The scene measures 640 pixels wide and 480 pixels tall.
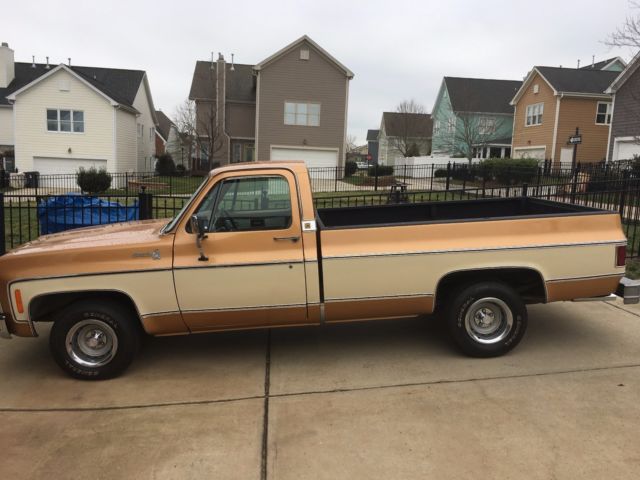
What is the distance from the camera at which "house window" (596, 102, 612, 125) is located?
34625 mm

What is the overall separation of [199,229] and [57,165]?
31.0 m

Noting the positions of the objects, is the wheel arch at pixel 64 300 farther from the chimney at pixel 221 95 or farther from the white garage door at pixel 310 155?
the chimney at pixel 221 95

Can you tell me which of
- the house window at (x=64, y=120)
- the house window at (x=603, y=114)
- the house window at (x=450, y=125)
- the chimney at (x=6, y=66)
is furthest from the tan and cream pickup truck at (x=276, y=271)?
the house window at (x=450, y=125)

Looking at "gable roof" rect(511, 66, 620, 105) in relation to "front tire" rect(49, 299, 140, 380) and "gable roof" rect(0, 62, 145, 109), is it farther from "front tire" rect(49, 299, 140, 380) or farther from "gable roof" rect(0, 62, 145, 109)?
"front tire" rect(49, 299, 140, 380)

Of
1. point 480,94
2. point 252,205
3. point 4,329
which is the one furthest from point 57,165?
point 480,94

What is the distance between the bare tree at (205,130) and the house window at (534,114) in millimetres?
21701

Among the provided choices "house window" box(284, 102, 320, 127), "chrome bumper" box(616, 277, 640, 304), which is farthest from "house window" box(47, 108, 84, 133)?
"chrome bumper" box(616, 277, 640, 304)

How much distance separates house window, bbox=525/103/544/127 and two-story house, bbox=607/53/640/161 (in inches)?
367

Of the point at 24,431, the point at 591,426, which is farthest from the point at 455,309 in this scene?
the point at 24,431

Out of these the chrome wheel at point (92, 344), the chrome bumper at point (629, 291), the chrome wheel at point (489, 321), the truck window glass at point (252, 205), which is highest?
the truck window glass at point (252, 205)

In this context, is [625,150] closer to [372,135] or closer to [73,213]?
[73,213]

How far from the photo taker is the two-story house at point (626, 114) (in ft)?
84.7

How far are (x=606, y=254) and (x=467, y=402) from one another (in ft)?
6.36

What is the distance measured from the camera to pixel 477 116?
45844 millimetres
